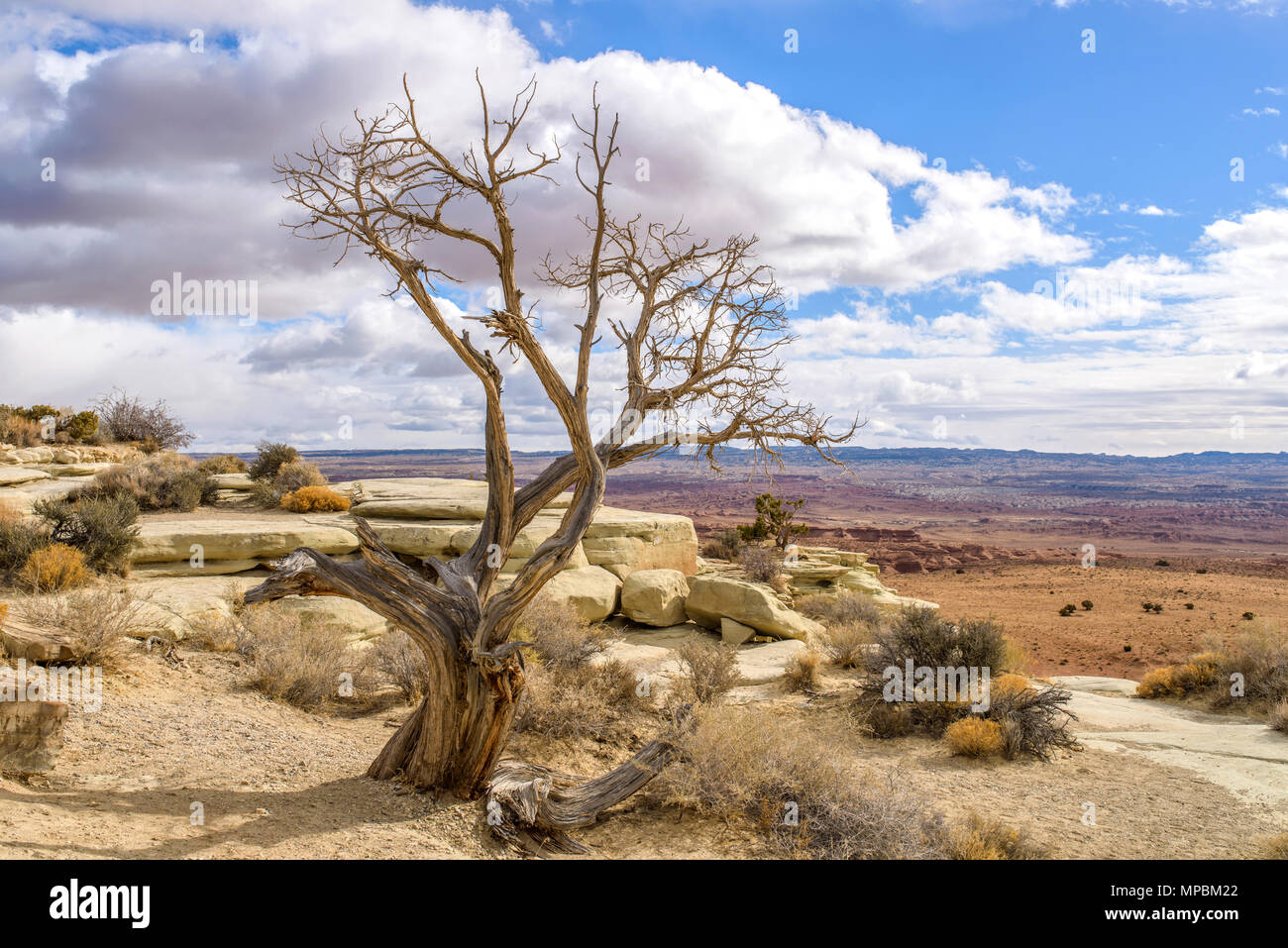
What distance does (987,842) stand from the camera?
20.1ft

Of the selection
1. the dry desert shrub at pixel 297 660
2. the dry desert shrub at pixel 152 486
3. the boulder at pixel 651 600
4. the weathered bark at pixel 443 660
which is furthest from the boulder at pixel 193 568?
the weathered bark at pixel 443 660

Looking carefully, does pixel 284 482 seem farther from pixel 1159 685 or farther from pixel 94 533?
pixel 1159 685

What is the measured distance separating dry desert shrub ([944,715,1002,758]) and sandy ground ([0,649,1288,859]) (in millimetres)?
200

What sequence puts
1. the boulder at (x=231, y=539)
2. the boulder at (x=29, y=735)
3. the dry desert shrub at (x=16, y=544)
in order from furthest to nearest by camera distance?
A: the boulder at (x=231, y=539) < the dry desert shrub at (x=16, y=544) < the boulder at (x=29, y=735)

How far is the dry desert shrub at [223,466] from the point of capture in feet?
71.6

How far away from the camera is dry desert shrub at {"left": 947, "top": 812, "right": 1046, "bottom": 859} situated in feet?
19.1

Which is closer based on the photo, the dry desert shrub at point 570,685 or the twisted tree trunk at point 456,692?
the twisted tree trunk at point 456,692

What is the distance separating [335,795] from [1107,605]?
3166 cm

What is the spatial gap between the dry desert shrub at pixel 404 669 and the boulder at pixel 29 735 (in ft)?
14.4

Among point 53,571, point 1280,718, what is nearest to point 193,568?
point 53,571

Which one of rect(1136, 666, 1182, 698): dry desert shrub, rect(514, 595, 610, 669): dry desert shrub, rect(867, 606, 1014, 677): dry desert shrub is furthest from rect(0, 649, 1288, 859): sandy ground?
rect(1136, 666, 1182, 698): dry desert shrub

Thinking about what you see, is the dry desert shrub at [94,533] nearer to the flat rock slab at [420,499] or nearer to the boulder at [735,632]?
the flat rock slab at [420,499]
